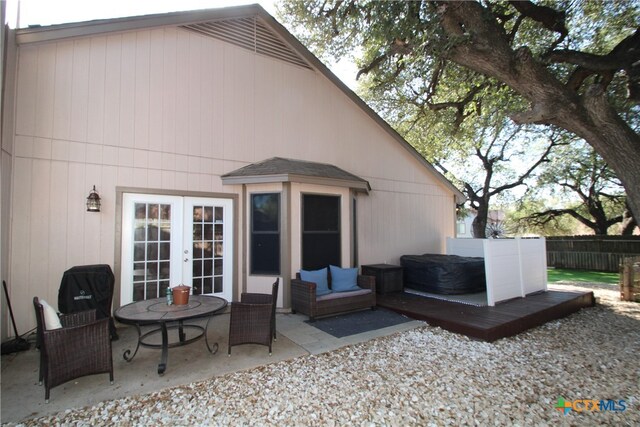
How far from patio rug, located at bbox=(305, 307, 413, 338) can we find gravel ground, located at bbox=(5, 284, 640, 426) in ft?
1.53

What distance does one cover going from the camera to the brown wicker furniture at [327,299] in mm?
5199

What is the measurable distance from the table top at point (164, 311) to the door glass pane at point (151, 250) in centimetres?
126

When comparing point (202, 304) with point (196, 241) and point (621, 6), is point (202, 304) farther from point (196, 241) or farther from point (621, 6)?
point (621, 6)

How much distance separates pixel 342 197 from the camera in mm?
6602

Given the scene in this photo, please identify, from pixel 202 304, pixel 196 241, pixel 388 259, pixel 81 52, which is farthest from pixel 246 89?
pixel 388 259

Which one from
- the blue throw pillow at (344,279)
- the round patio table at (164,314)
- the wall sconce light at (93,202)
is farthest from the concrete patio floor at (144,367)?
the wall sconce light at (93,202)

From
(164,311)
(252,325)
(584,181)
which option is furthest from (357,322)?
(584,181)

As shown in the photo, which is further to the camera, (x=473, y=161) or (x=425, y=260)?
(x=473, y=161)

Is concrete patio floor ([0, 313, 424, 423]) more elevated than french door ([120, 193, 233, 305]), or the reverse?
french door ([120, 193, 233, 305])

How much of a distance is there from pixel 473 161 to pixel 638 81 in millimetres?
10951

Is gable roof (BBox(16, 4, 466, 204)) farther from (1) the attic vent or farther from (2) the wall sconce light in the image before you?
(2) the wall sconce light

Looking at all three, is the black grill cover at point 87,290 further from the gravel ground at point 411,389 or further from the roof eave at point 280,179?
the roof eave at point 280,179

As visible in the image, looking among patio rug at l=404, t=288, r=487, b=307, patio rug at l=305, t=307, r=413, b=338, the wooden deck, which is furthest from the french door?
patio rug at l=404, t=288, r=487, b=307

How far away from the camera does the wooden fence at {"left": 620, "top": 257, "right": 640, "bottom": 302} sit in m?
7.34
